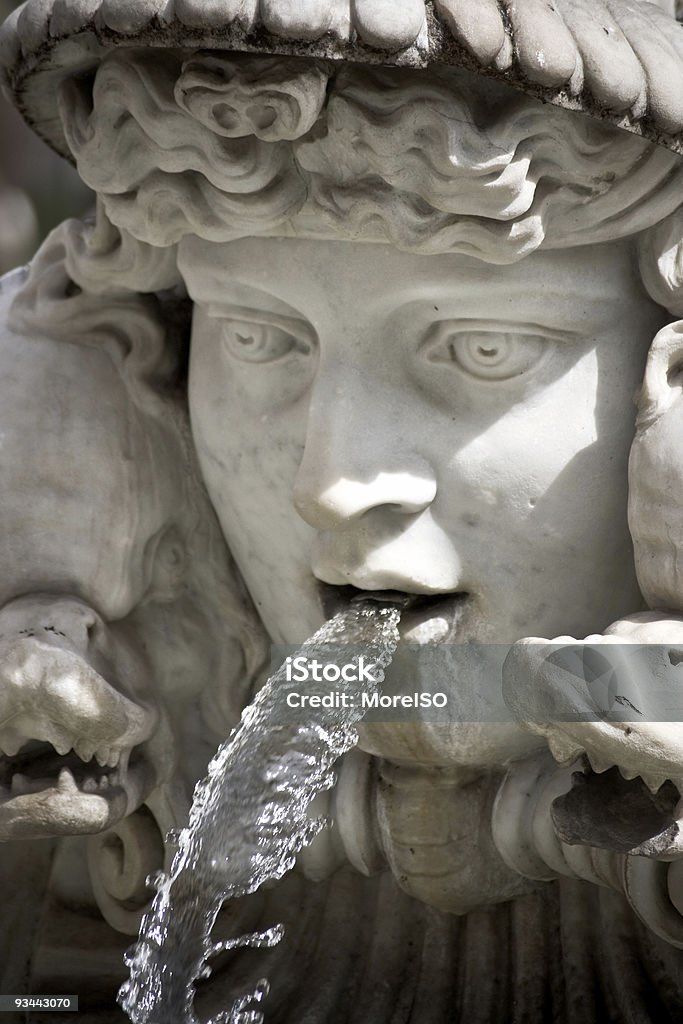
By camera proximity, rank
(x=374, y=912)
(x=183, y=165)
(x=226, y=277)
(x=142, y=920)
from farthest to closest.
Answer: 1. (x=374, y=912)
2. (x=142, y=920)
3. (x=226, y=277)
4. (x=183, y=165)

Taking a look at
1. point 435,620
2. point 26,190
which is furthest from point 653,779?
point 26,190

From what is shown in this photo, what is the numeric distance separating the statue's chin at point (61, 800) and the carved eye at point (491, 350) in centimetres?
49

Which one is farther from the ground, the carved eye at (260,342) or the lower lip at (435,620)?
the carved eye at (260,342)

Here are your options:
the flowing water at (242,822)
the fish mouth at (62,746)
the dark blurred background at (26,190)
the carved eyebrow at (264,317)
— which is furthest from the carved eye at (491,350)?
the dark blurred background at (26,190)

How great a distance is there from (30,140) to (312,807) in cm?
198

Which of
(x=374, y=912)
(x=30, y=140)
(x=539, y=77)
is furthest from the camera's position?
(x=30, y=140)

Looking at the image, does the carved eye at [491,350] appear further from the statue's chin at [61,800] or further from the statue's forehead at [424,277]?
the statue's chin at [61,800]

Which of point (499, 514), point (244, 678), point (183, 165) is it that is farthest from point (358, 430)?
point (244, 678)

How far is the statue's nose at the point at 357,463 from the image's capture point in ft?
4.61

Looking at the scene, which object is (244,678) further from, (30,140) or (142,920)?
(30,140)

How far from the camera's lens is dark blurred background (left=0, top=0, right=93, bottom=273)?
3201mm

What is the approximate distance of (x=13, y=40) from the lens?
4.47ft

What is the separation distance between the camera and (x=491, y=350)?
4.58 feet

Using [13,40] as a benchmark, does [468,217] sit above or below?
below
